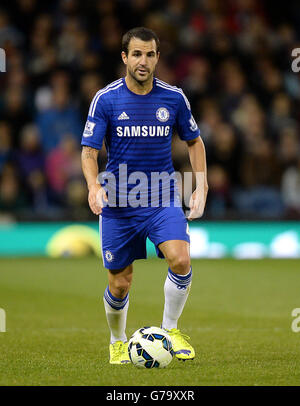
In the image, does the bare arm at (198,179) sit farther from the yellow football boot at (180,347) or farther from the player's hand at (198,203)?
the yellow football boot at (180,347)

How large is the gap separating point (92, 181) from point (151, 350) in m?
1.20

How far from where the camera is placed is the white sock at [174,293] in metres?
6.29

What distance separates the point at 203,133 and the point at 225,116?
2.72 ft

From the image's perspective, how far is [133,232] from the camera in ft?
21.0

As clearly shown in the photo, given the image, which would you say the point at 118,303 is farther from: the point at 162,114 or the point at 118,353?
the point at 162,114

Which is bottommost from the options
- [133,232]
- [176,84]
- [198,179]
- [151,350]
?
[151,350]

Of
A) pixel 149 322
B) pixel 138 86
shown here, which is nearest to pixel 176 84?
pixel 149 322

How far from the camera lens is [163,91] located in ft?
21.4

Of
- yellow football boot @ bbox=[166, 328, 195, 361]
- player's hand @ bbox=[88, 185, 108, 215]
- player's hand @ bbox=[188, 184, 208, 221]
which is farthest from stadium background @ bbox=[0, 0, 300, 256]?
player's hand @ bbox=[88, 185, 108, 215]

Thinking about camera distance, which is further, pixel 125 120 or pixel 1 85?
pixel 1 85

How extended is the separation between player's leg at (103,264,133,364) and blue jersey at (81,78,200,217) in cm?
45

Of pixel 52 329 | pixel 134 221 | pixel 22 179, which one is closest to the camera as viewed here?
pixel 134 221
